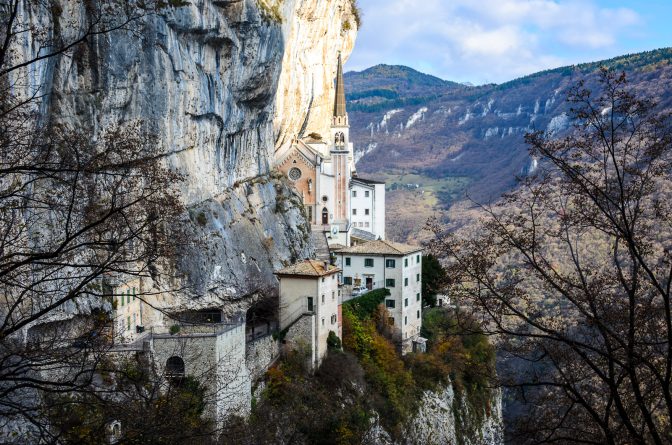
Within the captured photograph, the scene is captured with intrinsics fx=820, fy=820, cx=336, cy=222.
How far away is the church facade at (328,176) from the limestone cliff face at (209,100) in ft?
27.7

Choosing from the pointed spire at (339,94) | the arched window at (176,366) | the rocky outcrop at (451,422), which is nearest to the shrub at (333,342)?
the rocky outcrop at (451,422)

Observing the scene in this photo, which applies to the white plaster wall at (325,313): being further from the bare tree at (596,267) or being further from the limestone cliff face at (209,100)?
the bare tree at (596,267)

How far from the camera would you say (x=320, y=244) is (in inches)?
2168

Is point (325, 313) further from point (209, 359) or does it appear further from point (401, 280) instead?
point (209, 359)

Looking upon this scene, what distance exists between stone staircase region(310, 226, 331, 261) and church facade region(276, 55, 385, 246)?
214 centimetres

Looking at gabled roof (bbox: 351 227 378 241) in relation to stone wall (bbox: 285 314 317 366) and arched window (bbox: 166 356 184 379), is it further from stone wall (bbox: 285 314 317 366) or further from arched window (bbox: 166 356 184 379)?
arched window (bbox: 166 356 184 379)

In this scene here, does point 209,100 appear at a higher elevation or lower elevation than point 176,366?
higher

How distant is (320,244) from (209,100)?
19714mm

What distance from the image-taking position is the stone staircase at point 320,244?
5224cm

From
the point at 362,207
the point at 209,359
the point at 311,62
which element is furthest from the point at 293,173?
the point at 209,359

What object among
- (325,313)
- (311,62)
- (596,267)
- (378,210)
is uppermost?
(311,62)

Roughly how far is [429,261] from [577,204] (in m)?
37.8

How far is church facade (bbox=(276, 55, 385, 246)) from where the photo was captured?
2377 inches

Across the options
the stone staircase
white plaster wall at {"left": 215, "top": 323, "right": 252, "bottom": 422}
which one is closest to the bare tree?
white plaster wall at {"left": 215, "top": 323, "right": 252, "bottom": 422}
